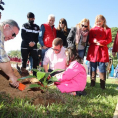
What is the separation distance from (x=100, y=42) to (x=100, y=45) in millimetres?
80

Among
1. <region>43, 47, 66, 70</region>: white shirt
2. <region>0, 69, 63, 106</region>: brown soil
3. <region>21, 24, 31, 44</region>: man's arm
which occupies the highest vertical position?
<region>21, 24, 31, 44</region>: man's arm

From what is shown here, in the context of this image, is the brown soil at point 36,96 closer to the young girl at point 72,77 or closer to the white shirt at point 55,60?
the young girl at point 72,77

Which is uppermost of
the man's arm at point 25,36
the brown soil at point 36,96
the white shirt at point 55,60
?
the man's arm at point 25,36

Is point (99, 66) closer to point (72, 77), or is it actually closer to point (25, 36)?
point (72, 77)

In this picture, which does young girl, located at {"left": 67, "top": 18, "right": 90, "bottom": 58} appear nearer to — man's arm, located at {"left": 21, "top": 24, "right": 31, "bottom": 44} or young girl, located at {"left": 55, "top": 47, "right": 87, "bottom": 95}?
young girl, located at {"left": 55, "top": 47, "right": 87, "bottom": 95}

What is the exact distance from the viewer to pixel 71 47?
3465 mm

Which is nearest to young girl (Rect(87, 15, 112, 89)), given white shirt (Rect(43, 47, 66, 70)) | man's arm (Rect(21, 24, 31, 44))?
white shirt (Rect(43, 47, 66, 70))

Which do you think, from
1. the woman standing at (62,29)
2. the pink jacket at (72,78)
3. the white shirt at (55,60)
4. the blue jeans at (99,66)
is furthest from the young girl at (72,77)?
the woman standing at (62,29)

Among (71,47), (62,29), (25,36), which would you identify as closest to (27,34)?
(25,36)

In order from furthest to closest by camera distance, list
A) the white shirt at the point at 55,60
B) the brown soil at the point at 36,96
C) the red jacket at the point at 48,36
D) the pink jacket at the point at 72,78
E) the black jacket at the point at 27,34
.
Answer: the black jacket at the point at 27,34 < the red jacket at the point at 48,36 < the white shirt at the point at 55,60 < the pink jacket at the point at 72,78 < the brown soil at the point at 36,96

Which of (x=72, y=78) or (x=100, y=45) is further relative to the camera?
(x=100, y=45)

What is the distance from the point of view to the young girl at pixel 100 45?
394 centimetres

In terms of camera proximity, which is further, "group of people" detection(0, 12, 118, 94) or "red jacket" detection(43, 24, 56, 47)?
"red jacket" detection(43, 24, 56, 47)

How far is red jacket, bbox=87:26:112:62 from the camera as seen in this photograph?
394cm
